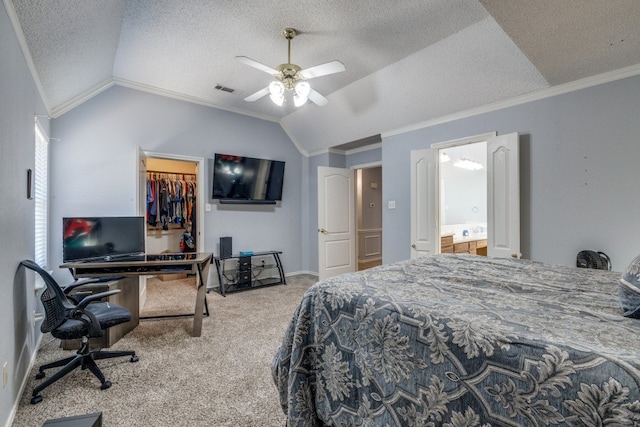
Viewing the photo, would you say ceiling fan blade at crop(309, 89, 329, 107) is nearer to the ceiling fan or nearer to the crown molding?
the ceiling fan

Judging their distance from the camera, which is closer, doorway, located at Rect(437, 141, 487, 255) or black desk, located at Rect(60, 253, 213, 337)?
black desk, located at Rect(60, 253, 213, 337)

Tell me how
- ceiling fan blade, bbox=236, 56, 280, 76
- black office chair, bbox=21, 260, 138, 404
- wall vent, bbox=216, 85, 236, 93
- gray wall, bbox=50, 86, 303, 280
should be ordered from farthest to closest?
wall vent, bbox=216, 85, 236, 93
gray wall, bbox=50, 86, 303, 280
ceiling fan blade, bbox=236, 56, 280, 76
black office chair, bbox=21, 260, 138, 404

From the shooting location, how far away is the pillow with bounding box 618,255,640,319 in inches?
37.6

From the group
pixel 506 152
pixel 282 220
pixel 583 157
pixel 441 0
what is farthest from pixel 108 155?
pixel 583 157

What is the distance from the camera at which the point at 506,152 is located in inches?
124

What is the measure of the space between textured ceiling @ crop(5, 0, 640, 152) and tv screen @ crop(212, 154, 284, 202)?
1107 millimetres

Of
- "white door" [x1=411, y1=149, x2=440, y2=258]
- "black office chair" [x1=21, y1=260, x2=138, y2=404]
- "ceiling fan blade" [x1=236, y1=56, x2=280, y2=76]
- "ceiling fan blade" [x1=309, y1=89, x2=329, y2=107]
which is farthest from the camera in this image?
"white door" [x1=411, y1=149, x2=440, y2=258]

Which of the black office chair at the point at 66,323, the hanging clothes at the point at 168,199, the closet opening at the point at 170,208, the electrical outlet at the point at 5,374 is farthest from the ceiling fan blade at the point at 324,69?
the hanging clothes at the point at 168,199

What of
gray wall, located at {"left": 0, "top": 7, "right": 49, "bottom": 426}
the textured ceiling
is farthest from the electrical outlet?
the textured ceiling

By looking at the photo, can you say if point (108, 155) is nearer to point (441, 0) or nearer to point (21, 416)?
point (21, 416)

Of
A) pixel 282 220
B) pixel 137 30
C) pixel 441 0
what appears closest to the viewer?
pixel 441 0

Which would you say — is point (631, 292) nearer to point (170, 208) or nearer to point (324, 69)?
point (324, 69)

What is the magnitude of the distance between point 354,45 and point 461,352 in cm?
295

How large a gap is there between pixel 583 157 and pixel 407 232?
2046 millimetres
